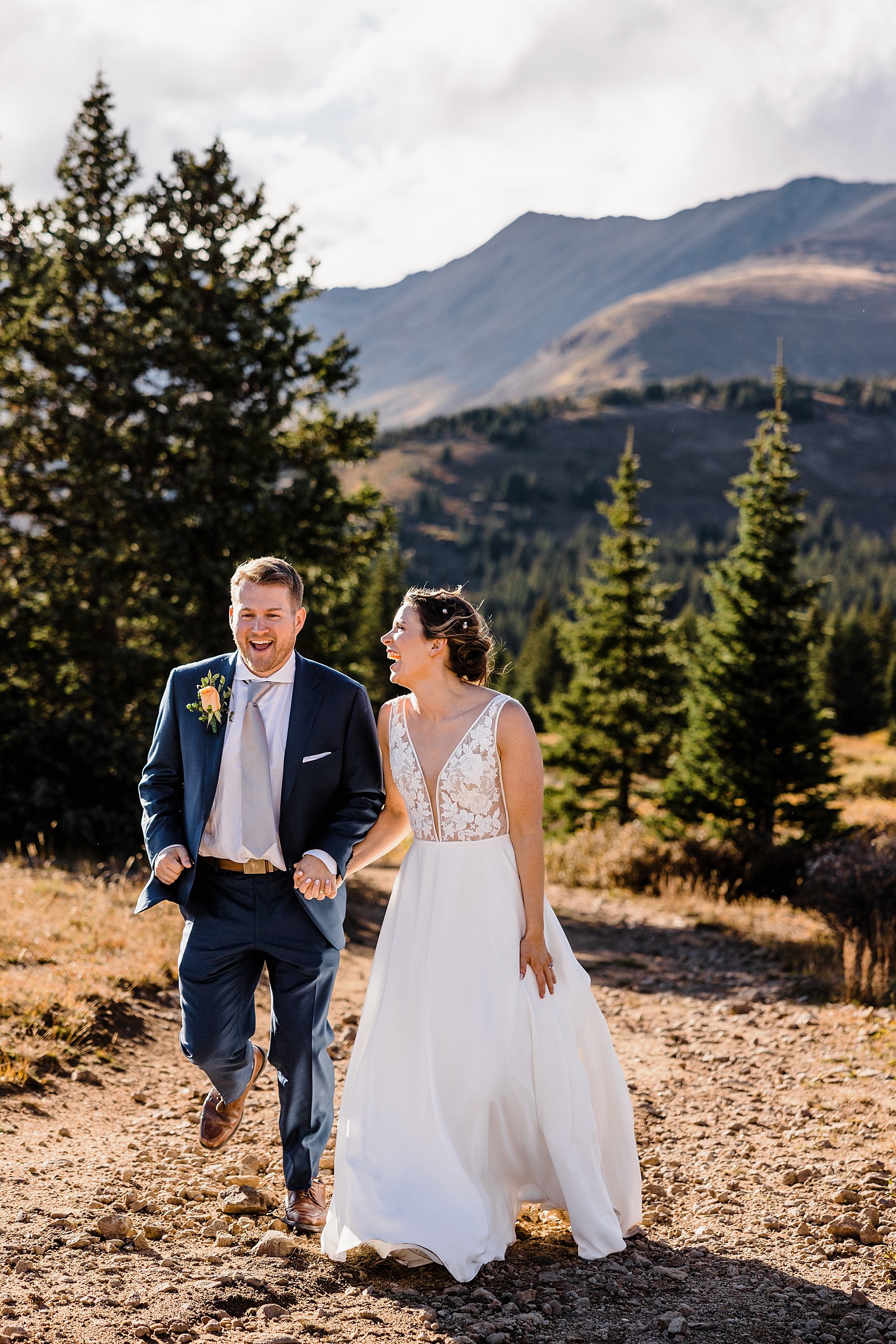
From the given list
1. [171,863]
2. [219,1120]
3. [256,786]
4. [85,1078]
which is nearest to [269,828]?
[256,786]

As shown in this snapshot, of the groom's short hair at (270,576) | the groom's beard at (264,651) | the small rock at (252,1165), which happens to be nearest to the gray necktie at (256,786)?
the groom's beard at (264,651)

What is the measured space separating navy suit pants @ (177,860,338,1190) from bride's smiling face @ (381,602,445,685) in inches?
37.4

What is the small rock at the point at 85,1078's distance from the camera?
6.09 metres

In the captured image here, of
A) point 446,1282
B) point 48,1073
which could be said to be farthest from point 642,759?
point 446,1282

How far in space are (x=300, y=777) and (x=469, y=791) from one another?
692 mm

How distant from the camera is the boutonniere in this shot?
4.16 metres

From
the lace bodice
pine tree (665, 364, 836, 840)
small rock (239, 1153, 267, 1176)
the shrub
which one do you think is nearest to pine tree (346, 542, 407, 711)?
pine tree (665, 364, 836, 840)

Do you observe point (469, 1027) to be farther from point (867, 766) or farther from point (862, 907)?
point (867, 766)

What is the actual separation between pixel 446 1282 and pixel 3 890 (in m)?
7.06

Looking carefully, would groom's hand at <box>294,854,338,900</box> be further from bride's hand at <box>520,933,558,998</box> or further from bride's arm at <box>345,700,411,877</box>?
bride's hand at <box>520,933,558,998</box>

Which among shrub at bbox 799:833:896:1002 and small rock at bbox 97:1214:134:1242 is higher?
small rock at bbox 97:1214:134:1242

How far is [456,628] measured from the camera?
14.3 feet

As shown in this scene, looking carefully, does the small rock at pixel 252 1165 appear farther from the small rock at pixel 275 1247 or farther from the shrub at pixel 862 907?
the shrub at pixel 862 907

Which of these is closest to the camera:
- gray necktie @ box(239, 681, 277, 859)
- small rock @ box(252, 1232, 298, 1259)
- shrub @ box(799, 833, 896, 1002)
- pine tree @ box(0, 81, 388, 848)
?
small rock @ box(252, 1232, 298, 1259)
